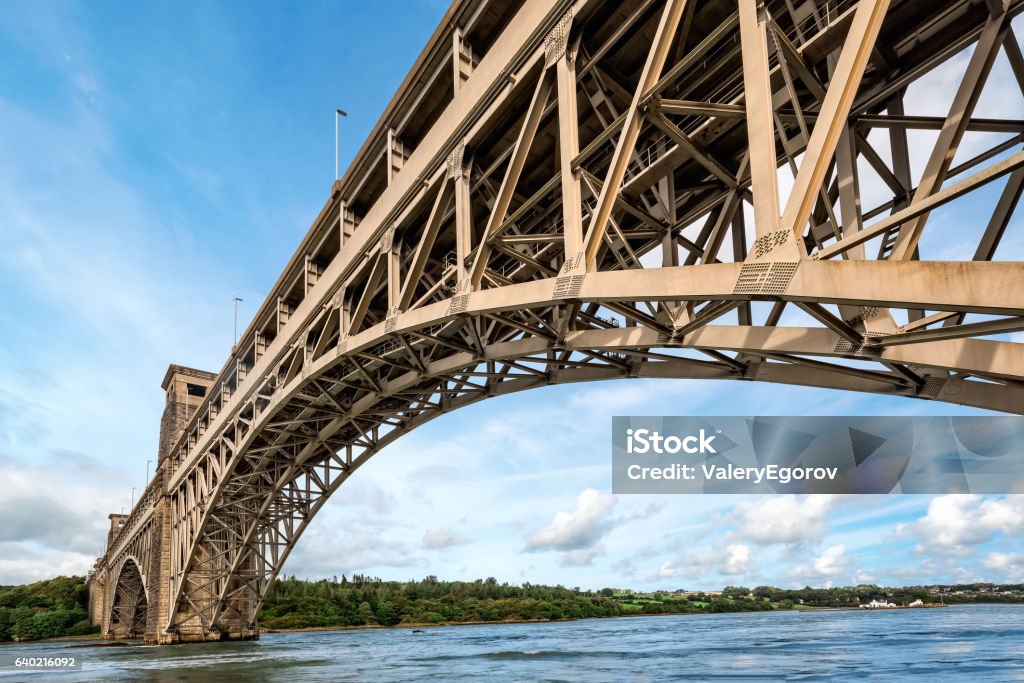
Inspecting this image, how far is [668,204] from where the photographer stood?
11289 mm

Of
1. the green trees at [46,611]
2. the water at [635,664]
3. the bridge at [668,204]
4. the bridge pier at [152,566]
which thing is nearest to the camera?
the bridge at [668,204]

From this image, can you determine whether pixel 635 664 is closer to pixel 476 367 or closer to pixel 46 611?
pixel 476 367

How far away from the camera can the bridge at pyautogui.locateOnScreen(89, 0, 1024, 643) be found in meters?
6.21

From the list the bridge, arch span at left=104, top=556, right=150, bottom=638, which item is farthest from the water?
arch span at left=104, top=556, right=150, bottom=638

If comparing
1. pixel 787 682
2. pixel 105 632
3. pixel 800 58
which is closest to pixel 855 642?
pixel 787 682

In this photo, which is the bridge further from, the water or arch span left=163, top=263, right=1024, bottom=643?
the water

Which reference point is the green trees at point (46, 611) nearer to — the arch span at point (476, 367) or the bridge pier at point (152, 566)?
the bridge pier at point (152, 566)

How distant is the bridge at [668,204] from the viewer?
244 inches

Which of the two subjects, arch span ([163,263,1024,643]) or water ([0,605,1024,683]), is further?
water ([0,605,1024,683])

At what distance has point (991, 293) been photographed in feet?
16.9

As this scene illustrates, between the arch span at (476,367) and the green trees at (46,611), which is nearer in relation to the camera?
the arch span at (476,367)

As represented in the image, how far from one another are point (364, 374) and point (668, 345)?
34.3 ft

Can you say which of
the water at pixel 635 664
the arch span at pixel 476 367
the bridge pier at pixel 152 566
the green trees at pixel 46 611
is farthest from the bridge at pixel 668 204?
the green trees at pixel 46 611

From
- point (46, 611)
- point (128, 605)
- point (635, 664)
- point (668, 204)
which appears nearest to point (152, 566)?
point (128, 605)
